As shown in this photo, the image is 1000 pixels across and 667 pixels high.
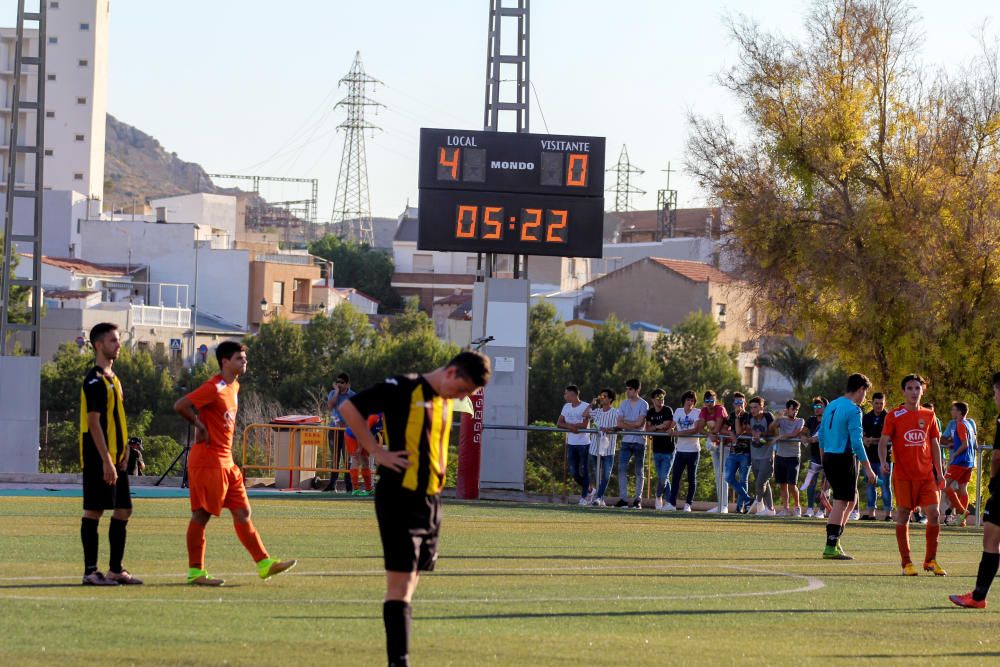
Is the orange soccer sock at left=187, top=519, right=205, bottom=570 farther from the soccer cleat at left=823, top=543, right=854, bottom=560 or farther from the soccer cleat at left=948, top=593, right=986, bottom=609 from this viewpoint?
the soccer cleat at left=823, top=543, right=854, bottom=560

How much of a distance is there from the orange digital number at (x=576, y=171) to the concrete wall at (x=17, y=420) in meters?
11.1

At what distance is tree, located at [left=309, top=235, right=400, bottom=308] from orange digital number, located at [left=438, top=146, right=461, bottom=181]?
103829 millimetres

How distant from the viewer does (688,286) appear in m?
96.9

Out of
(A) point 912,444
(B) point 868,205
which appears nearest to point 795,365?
(B) point 868,205

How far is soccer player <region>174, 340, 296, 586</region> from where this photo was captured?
11.4m

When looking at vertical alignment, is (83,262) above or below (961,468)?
above

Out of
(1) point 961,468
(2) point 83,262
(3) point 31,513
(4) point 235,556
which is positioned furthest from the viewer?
(2) point 83,262

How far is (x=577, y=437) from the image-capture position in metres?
25.3

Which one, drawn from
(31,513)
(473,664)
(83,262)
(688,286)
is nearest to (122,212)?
(83,262)

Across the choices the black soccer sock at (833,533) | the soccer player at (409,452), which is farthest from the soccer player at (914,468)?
the soccer player at (409,452)

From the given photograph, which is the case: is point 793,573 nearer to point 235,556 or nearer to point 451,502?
point 235,556

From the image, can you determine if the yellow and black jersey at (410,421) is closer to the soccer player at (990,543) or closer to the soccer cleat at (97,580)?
the soccer cleat at (97,580)

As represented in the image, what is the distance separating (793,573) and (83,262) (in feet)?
312

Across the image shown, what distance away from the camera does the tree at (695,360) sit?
7594cm
